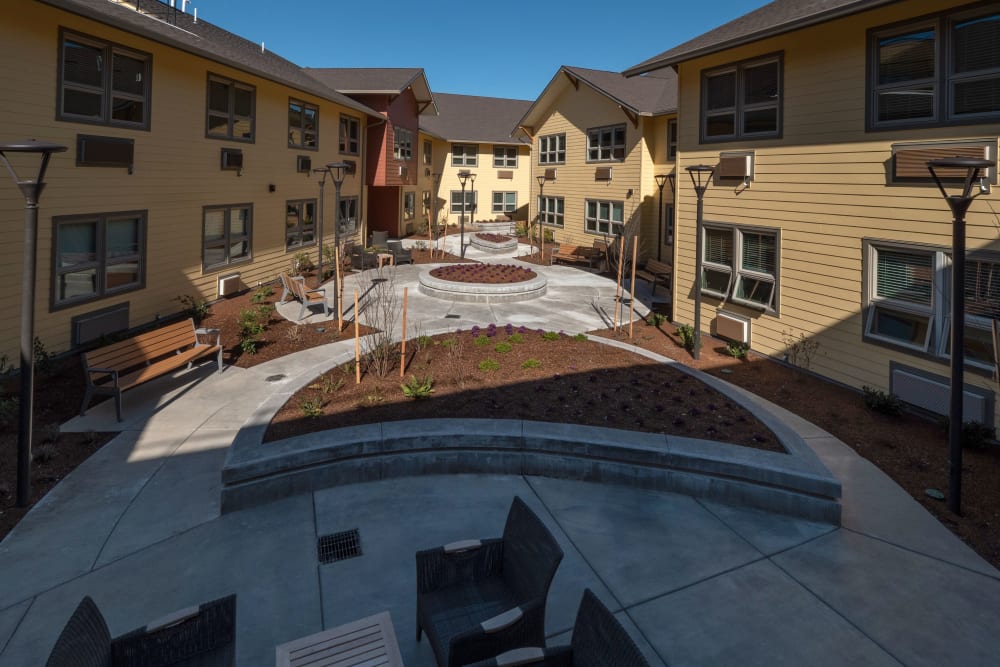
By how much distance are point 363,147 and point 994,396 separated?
2469 cm

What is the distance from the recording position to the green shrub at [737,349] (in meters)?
12.1

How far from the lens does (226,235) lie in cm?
1653

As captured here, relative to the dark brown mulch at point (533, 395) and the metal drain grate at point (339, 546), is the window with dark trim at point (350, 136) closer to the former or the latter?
the dark brown mulch at point (533, 395)

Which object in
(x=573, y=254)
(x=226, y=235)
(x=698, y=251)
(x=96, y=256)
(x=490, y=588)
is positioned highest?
(x=573, y=254)

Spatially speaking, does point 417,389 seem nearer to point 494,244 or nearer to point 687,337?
point 687,337

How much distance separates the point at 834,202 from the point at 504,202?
105 ft

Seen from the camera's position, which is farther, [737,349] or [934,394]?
[737,349]

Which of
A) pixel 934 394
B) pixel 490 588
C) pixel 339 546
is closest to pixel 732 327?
pixel 934 394

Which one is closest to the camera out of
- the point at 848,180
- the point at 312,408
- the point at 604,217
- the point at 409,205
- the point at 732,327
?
the point at 312,408

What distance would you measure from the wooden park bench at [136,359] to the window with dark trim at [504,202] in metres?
31.5

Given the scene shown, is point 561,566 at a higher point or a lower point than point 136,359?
lower

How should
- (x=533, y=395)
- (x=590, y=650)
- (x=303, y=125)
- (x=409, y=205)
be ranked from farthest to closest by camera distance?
(x=409, y=205), (x=303, y=125), (x=533, y=395), (x=590, y=650)

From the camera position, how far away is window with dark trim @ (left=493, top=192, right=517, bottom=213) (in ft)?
134

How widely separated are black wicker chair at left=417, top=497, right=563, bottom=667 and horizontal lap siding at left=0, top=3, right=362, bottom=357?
33.4ft
